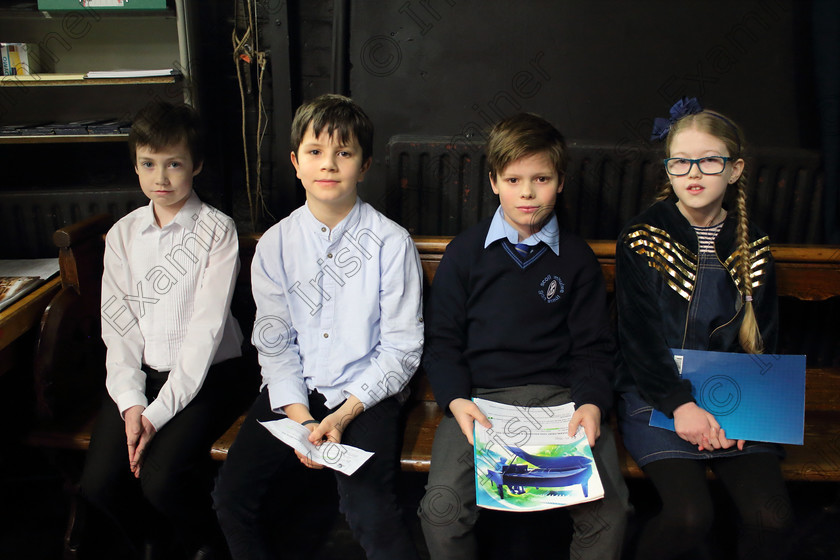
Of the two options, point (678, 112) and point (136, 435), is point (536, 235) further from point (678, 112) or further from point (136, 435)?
point (136, 435)

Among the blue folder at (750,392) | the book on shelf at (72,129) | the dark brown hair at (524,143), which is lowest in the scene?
the blue folder at (750,392)

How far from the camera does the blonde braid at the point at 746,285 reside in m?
1.47

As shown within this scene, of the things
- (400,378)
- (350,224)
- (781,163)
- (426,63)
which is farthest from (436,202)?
(781,163)

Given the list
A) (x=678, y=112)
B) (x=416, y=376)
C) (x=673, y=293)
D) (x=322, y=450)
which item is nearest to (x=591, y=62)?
(x=678, y=112)

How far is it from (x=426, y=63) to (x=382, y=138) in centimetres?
29

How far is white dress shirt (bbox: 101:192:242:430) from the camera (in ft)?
5.11

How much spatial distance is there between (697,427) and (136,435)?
1.22 meters

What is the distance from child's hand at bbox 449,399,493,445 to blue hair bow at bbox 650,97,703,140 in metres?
0.78

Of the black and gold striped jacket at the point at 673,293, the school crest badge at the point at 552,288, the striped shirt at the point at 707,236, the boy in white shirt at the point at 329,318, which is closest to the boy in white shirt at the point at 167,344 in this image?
the boy in white shirt at the point at 329,318

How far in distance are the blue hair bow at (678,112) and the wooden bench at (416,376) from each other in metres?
0.30

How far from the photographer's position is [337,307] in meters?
1.53

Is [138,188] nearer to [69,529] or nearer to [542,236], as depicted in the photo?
[69,529]

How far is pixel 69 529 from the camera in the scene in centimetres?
163

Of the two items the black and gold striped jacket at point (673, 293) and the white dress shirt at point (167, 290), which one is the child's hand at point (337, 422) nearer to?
the white dress shirt at point (167, 290)
